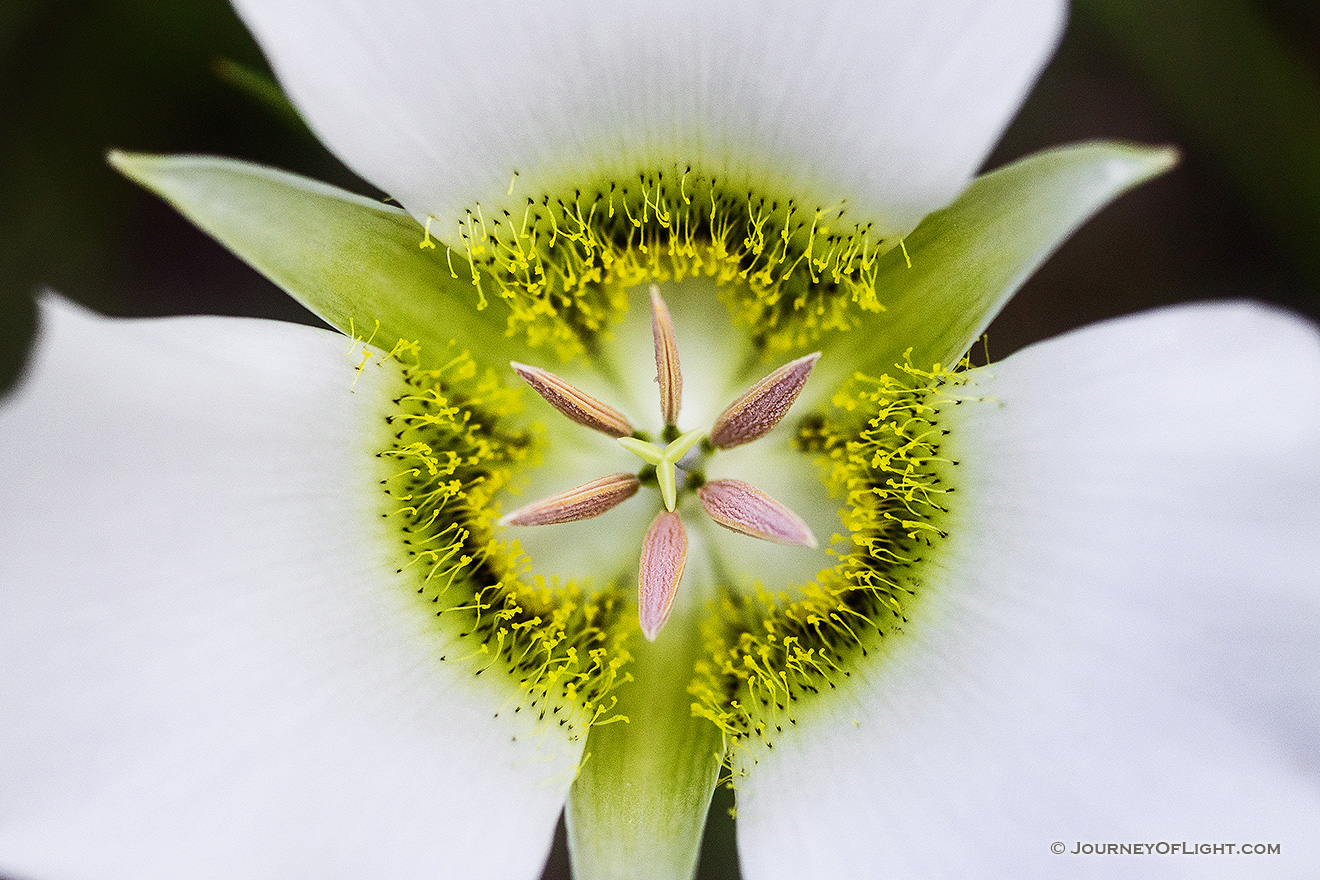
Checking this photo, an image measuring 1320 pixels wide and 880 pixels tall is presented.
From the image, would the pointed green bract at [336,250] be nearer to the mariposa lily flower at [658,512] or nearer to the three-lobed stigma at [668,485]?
the mariposa lily flower at [658,512]

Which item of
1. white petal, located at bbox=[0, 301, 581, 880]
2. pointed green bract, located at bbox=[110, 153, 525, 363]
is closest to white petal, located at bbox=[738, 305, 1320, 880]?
white petal, located at bbox=[0, 301, 581, 880]

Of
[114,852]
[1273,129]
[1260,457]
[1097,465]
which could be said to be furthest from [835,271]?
[1273,129]

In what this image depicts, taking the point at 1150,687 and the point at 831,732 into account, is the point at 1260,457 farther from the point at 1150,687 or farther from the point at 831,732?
the point at 831,732

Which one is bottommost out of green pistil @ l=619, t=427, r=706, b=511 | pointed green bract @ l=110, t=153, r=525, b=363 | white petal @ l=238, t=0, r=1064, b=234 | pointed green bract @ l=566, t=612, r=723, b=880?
pointed green bract @ l=566, t=612, r=723, b=880

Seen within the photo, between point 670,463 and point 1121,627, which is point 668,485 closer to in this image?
point 670,463

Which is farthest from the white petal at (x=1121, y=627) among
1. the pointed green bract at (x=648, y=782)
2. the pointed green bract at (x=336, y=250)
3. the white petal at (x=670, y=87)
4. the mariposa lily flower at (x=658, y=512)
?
the pointed green bract at (x=336, y=250)

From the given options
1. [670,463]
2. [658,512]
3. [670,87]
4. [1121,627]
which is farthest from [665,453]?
[1121,627]

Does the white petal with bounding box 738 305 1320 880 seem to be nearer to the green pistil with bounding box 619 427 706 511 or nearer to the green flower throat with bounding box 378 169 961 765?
the green flower throat with bounding box 378 169 961 765
